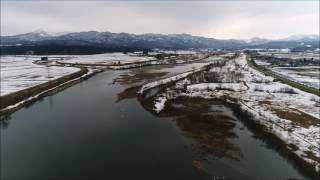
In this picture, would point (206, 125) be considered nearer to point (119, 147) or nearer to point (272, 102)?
point (119, 147)

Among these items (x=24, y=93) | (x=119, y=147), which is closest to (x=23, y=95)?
(x=24, y=93)

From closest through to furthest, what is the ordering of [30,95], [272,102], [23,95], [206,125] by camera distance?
1. [206,125]
2. [272,102]
3. [23,95]
4. [30,95]

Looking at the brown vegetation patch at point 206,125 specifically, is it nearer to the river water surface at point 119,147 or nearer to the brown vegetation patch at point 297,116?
the river water surface at point 119,147

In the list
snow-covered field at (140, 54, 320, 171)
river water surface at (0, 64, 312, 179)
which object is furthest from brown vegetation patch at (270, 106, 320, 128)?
river water surface at (0, 64, 312, 179)

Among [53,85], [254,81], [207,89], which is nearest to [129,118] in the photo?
[207,89]

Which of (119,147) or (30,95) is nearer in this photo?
(119,147)

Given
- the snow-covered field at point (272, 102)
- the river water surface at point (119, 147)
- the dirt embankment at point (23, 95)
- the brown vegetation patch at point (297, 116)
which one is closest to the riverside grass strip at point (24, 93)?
the dirt embankment at point (23, 95)

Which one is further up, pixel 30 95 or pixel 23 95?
pixel 23 95

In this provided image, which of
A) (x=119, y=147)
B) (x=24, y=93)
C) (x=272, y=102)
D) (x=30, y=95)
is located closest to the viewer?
(x=119, y=147)

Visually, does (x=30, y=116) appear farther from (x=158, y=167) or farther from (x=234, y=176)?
(x=234, y=176)

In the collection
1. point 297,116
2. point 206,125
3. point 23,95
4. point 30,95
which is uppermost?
point 23,95
